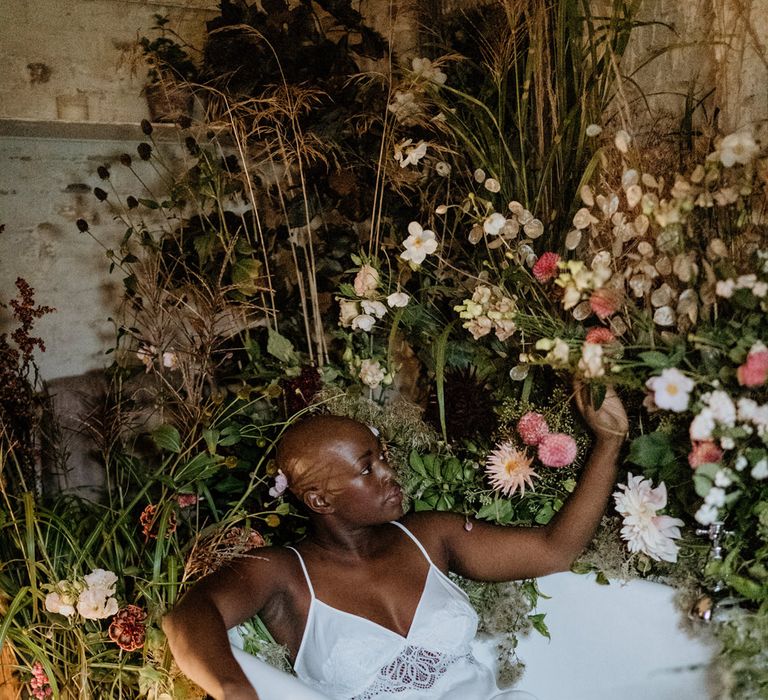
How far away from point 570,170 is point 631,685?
4.05ft

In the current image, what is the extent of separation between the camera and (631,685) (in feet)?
6.04

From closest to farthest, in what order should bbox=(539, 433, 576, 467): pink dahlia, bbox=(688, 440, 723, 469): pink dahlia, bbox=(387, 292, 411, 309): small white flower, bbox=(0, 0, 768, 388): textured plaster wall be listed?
1. bbox=(688, 440, 723, 469): pink dahlia
2. bbox=(539, 433, 576, 467): pink dahlia
3. bbox=(387, 292, 411, 309): small white flower
4. bbox=(0, 0, 768, 388): textured plaster wall

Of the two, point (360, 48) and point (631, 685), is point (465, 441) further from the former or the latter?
point (360, 48)

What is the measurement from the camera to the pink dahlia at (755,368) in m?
1.32

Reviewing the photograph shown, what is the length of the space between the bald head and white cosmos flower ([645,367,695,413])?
0.64 m

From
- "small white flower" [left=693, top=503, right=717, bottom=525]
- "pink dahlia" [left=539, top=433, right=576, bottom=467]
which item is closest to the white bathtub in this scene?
"pink dahlia" [left=539, top=433, right=576, bottom=467]

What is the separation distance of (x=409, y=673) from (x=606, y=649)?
0.48 m

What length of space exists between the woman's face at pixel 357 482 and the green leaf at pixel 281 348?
78cm

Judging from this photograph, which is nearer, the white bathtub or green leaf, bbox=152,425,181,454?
the white bathtub

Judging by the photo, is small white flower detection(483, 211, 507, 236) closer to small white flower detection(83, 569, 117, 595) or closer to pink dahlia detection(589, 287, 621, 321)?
pink dahlia detection(589, 287, 621, 321)

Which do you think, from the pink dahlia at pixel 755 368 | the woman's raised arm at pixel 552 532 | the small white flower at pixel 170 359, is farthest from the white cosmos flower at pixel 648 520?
the small white flower at pixel 170 359

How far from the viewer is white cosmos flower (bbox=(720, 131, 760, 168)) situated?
1397 mm

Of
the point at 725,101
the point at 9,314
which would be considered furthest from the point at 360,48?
the point at 9,314

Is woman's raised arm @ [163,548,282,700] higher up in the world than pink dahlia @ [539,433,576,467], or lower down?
lower down
